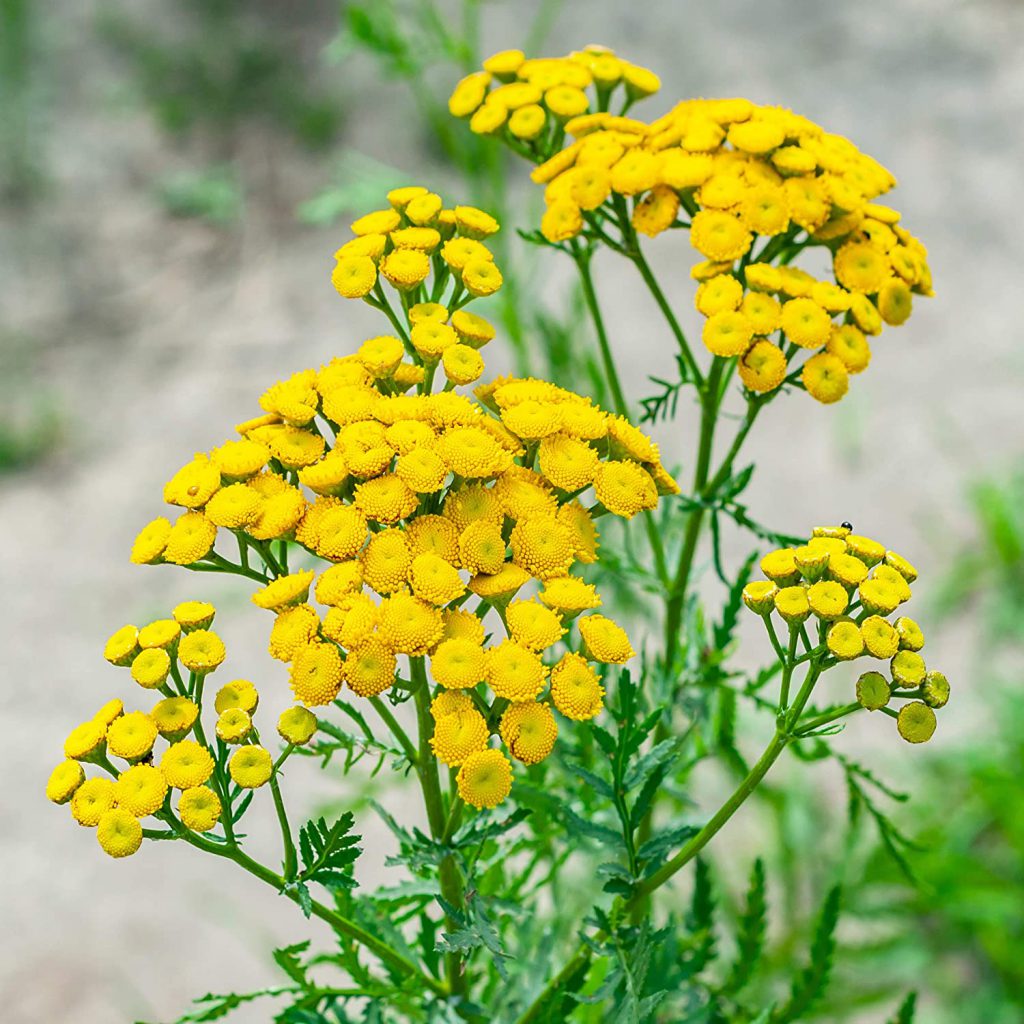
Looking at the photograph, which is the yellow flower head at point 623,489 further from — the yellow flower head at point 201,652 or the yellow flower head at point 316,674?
the yellow flower head at point 201,652

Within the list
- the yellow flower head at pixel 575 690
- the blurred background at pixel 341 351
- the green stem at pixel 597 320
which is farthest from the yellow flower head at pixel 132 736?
the blurred background at pixel 341 351

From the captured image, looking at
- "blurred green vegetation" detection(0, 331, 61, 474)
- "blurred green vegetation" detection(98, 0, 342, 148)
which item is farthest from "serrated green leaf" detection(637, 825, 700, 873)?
"blurred green vegetation" detection(98, 0, 342, 148)

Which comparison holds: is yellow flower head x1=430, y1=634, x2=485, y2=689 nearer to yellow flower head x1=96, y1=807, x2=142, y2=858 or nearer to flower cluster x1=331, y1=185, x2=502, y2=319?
yellow flower head x1=96, y1=807, x2=142, y2=858

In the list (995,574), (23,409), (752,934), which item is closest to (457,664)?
(752,934)

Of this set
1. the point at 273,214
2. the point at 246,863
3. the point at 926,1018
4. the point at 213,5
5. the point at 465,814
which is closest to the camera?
the point at 246,863

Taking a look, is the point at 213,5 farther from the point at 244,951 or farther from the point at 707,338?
the point at 707,338

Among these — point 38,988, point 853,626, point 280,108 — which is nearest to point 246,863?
point 853,626
